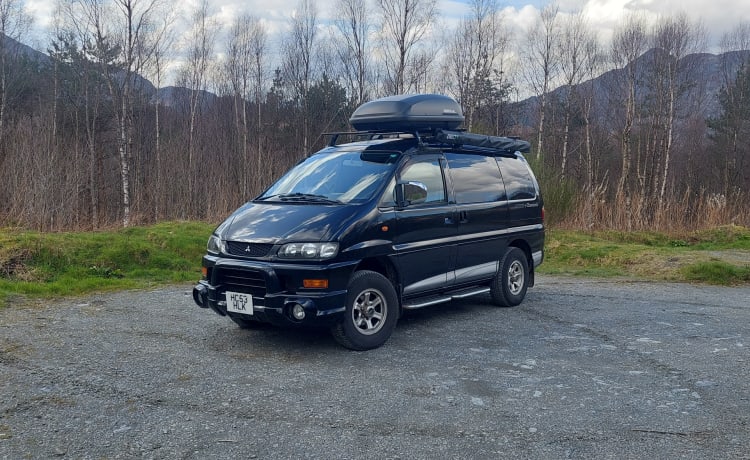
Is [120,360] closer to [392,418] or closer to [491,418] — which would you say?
[392,418]

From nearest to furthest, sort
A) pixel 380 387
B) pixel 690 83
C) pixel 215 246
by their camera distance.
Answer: pixel 380 387, pixel 215 246, pixel 690 83

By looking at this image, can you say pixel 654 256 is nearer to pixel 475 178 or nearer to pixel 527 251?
pixel 527 251

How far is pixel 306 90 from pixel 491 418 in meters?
34.3

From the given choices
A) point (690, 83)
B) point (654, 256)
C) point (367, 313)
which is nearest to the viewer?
point (367, 313)

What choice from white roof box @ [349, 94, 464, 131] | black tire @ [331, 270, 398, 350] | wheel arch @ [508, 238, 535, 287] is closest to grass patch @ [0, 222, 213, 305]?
white roof box @ [349, 94, 464, 131]

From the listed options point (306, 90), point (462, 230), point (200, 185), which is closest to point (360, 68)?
point (306, 90)

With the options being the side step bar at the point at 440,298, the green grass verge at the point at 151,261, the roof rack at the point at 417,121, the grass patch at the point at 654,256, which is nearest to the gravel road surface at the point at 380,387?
the side step bar at the point at 440,298

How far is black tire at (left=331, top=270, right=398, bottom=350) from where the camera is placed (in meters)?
5.84

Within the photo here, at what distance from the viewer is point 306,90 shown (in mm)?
37031

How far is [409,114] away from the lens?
7.10 metres

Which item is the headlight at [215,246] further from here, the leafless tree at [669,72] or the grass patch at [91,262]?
the leafless tree at [669,72]

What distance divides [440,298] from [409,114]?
205cm

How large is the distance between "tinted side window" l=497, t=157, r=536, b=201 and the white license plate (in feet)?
12.7

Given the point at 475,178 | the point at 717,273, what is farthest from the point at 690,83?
the point at 475,178
